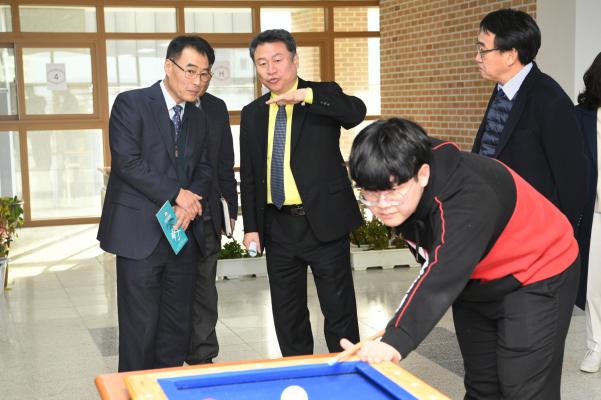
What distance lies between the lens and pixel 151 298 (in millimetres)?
4195

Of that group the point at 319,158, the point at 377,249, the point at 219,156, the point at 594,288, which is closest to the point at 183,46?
the point at 319,158

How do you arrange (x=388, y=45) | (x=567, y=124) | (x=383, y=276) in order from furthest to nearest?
(x=388, y=45) < (x=383, y=276) < (x=567, y=124)

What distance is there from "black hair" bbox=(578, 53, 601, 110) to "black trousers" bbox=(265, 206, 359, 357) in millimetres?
1473

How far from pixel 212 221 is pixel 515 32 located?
1854 mm

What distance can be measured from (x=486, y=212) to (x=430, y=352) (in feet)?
9.49

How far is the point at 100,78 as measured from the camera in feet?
38.9

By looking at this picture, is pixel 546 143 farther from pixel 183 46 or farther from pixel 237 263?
pixel 237 263

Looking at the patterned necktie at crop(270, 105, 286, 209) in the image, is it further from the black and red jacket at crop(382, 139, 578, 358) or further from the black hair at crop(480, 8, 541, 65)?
the black and red jacket at crop(382, 139, 578, 358)

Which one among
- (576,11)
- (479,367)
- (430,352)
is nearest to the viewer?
(479,367)

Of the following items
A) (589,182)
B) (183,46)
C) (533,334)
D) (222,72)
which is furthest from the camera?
(222,72)


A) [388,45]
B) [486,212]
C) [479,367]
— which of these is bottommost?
[479,367]

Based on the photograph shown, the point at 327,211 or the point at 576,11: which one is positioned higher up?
the point at 576,11

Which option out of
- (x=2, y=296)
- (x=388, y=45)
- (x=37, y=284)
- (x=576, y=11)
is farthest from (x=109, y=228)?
(x=388, y=45)

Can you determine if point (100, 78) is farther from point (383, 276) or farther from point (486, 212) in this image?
point (486, 212)
